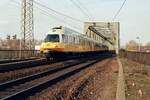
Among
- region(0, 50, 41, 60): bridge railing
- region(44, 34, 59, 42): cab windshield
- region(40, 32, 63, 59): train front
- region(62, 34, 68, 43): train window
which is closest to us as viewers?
region(40, 32, 63, 59): train front

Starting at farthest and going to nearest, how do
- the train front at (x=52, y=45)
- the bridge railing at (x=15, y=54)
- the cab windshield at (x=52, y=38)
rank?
the bridge railing at (x=15, y=54) → the cab windshield at (x=52, y=38) → the train front at (x=52, y=45)

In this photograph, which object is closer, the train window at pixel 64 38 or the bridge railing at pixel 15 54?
the train window at pixel 64 38

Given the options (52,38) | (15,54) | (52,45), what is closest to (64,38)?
(52,38)

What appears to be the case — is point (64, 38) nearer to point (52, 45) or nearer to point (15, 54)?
point (52, 45)

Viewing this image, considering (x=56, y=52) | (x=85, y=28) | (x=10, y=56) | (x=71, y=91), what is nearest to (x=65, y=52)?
(x=56, y=52)

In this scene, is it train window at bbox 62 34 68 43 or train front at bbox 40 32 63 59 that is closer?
train front at bbox 40 32 63 59

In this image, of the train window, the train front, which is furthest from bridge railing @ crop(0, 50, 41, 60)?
the train window

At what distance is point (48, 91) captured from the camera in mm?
14508

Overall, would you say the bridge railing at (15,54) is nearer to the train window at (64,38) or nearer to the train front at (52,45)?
the train front at (52,45)

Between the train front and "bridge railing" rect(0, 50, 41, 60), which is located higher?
the train front

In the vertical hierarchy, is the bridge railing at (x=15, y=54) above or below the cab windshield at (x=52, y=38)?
below

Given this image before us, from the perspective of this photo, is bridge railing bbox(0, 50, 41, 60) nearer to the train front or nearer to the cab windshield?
the train front

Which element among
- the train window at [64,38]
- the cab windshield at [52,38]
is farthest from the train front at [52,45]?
the train window at [64,38]

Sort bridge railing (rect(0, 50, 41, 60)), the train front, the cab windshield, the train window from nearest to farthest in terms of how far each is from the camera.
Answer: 1. the train front
2. the cab windshield
3. the train window
4. bridge railing (rect(0, 50, 41, 60))
